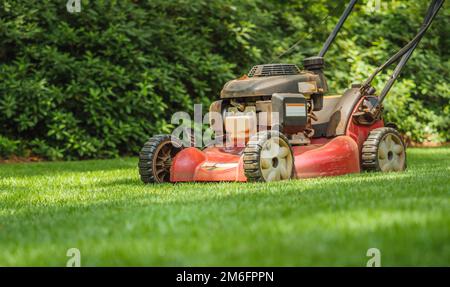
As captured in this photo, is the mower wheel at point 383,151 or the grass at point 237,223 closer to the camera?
the grass at point 237,223

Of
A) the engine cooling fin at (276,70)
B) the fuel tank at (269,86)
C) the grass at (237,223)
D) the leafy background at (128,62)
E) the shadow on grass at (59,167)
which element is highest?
the leafy background at (128,62)

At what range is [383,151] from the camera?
8.51m

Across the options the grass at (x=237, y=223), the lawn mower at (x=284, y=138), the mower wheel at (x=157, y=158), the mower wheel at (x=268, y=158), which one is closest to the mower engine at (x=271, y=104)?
the lawn mower at (x=284, y=138)

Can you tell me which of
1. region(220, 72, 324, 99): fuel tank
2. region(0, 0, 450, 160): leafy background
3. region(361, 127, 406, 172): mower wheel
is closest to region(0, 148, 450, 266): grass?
region(361, 127, 406, 172): mower wheel

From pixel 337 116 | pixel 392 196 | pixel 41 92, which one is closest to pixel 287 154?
pixel 337 116

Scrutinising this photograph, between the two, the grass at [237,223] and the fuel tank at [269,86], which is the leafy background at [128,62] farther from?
the grass at [237,223]

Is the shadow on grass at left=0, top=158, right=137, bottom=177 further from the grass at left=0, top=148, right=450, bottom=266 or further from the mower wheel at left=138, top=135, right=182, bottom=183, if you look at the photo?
the grass at left=0, top=148, right=450, bottom=266

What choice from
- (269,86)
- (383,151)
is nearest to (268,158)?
(269,86)

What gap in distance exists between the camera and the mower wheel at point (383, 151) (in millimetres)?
8320

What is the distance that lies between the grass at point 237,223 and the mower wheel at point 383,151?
0.83 metres

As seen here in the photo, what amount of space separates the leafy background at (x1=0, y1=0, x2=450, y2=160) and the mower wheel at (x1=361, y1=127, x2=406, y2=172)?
206 inches

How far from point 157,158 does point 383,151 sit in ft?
7.37
